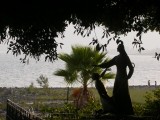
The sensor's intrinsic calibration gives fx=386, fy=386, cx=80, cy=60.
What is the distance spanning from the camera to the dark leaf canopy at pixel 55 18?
671 cm

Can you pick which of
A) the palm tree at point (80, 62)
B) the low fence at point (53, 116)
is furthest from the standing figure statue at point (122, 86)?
the palm tree at point (80, 62)

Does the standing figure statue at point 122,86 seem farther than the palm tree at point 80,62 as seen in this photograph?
No

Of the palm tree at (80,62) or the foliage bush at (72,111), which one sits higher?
the palm tree at (80,62)

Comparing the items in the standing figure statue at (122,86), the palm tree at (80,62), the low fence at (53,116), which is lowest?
the low fence at (53,116)

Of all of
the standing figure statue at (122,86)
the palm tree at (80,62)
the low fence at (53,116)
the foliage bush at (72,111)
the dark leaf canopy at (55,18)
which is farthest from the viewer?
the palm tree at (80,62)

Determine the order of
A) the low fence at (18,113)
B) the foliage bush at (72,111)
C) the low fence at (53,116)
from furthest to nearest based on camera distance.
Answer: the foliage bush at (72,111)
the low fence at (53,116)
the low fence at (18,113)

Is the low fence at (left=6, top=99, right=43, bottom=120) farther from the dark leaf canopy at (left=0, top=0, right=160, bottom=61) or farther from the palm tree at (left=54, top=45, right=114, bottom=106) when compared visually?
the palm tree at (left=54, top=45, right=114, bottom=106)


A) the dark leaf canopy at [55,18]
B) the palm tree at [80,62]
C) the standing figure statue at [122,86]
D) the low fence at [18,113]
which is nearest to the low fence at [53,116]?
the low fence at [18,113]

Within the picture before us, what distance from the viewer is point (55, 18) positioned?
7.16 m

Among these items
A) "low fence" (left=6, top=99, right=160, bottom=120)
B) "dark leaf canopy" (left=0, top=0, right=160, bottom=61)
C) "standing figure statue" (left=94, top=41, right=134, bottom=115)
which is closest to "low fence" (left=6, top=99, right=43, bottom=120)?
"low fence" (left=6, top=99, right=160, bottom=120)

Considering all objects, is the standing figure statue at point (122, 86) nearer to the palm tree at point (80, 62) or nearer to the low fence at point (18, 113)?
→ the low fence at point (18, 113)

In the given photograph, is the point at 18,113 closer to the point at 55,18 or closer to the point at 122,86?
the point at 122,86

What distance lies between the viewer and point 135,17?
807 cm

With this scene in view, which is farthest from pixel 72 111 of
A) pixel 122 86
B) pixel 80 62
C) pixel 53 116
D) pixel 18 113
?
pixel 122 86
